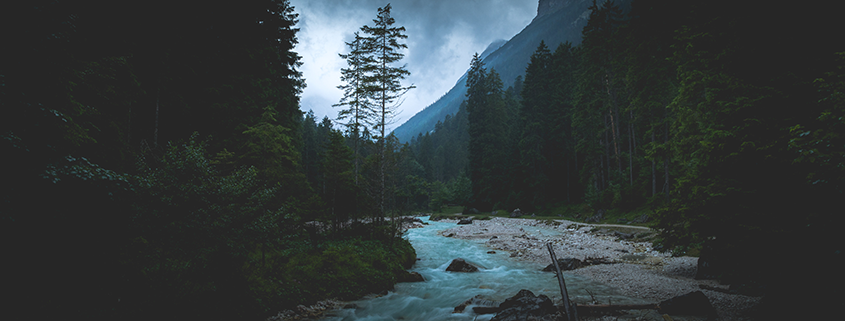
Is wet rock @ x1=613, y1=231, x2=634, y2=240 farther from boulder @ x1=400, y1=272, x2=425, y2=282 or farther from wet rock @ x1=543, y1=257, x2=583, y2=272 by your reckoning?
boulder @ x1=400, y1=272, x2=425, y2=282

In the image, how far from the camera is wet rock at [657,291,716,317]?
683cm

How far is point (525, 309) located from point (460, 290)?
14.0ft

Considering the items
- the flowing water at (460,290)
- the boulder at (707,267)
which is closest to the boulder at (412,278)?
the flowing water at (460,290)

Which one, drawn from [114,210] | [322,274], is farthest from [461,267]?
[114,210]

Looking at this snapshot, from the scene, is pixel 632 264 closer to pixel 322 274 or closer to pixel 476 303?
pixel 476 303

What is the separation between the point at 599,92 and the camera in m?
34.3

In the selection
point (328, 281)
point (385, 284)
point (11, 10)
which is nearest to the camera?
point (11, 10)

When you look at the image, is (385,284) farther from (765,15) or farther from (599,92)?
(599,92)

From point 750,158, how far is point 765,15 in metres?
3.16

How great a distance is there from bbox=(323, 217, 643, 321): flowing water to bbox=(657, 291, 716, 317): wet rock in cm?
123

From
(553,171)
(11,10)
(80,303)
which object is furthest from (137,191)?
(553,171)

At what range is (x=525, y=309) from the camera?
7.29m

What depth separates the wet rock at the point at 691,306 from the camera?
6.83m

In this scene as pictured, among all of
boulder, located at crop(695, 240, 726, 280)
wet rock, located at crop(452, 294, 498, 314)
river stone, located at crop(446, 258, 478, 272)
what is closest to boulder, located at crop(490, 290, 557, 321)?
wet rock, located at crop(452, 294, 498, 314)
